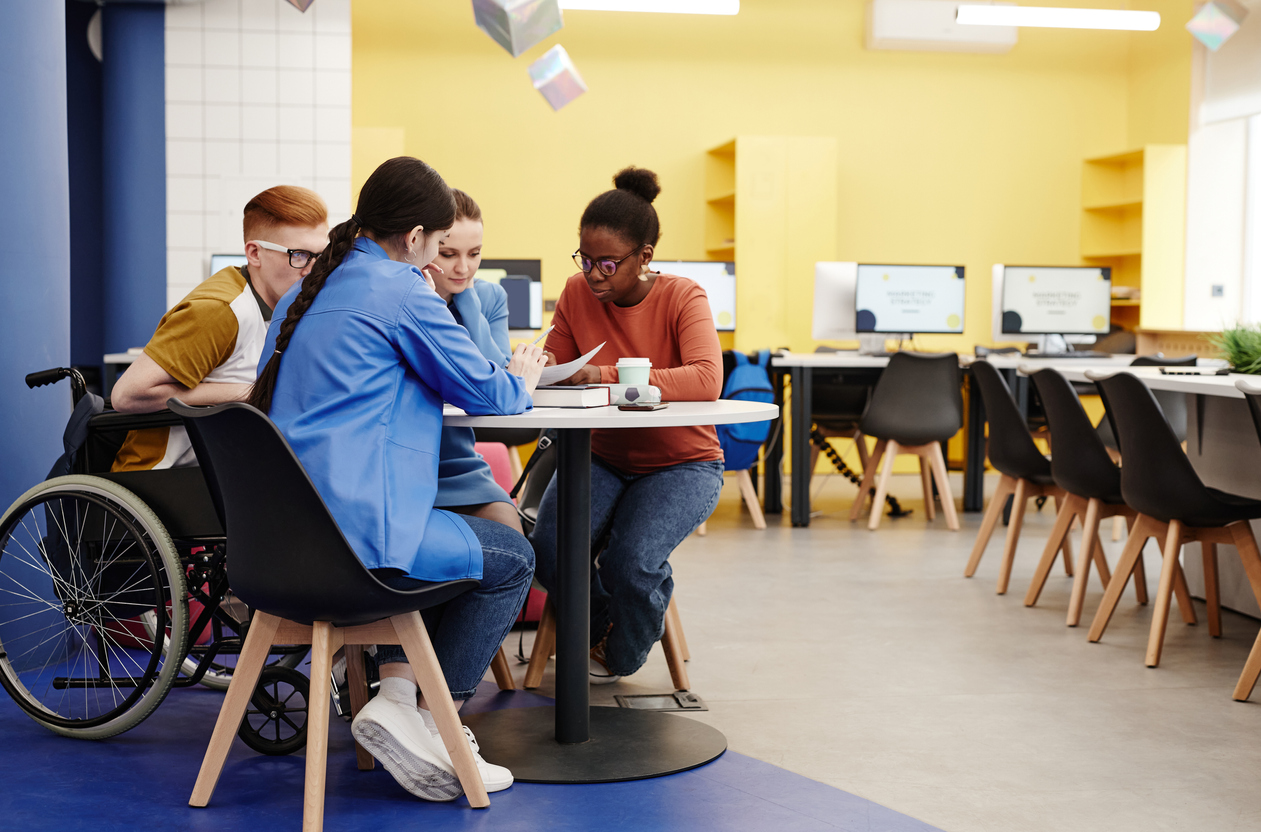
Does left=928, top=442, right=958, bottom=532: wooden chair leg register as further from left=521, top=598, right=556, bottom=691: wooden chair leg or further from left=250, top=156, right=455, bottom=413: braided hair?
left=250, top=156, right=455, bottom=413: braided hair

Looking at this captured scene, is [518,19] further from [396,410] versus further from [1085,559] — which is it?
[396,410]

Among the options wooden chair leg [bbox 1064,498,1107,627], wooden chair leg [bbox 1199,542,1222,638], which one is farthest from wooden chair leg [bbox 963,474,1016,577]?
wooden chair leg [bbox 1199,542,1222,638]

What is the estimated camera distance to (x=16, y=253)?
9.37 ft

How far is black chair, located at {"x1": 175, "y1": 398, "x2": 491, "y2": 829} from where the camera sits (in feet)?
5.44

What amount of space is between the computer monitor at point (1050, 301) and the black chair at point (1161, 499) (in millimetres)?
3005

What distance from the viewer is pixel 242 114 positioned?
6176 millimetres

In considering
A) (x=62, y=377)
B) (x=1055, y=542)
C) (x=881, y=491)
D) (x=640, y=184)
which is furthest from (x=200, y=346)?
(x=881, y=491)

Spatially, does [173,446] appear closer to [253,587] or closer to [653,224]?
[253,587]

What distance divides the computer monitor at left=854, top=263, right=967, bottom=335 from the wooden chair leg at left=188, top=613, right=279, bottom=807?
4494 mm

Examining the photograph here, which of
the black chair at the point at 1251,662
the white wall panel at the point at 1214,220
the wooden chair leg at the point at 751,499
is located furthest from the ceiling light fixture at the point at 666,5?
the black chair at the point at 1251,662

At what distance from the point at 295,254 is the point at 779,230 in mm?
5219

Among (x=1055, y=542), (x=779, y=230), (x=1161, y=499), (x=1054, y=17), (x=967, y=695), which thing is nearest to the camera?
(x=967, y=695)

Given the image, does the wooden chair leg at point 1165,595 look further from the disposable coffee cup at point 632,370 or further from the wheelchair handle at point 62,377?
the wheelchair handle at point 62,377

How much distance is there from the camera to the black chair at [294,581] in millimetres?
1657
